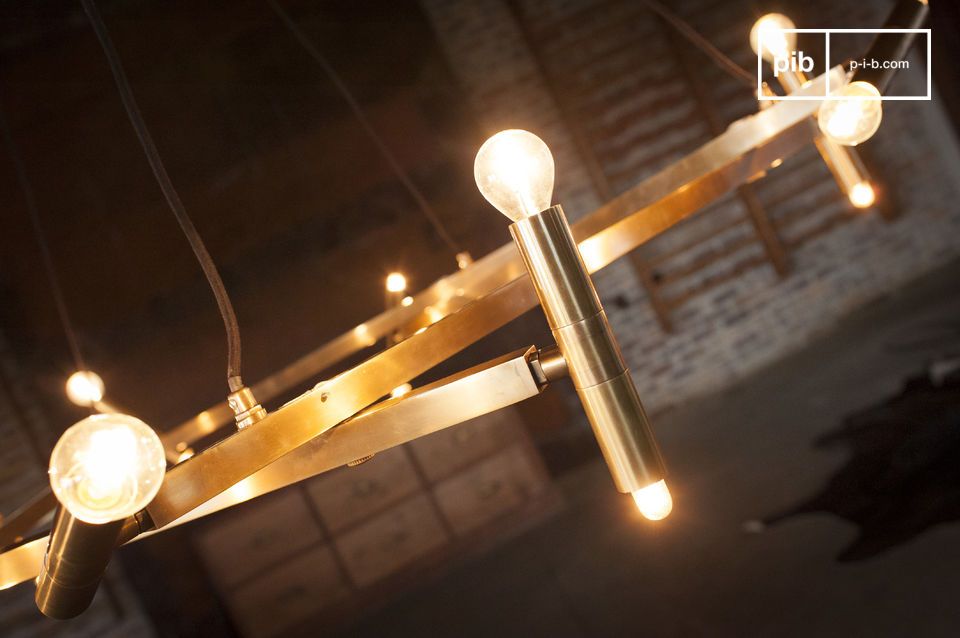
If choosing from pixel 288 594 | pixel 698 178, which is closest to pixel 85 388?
pixel 698 178

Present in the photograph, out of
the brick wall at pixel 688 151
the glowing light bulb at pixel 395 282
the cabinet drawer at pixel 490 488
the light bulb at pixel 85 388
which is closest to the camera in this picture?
the light bulb at pixel 85 388

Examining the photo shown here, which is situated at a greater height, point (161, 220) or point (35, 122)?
point (35, 122)

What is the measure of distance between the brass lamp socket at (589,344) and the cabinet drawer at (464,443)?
3.64 m

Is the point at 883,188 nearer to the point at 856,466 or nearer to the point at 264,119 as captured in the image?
the point at 856,466

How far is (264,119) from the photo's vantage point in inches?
175

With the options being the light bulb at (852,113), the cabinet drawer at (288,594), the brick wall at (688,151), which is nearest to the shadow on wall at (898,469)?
the brick wall at (688,151)

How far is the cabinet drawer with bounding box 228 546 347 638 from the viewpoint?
4043mm

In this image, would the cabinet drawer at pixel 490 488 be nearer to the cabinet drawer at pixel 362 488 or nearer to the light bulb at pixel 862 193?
the cabinet drawer at pixel 362 488

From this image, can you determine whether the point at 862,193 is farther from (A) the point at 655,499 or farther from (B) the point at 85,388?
(B) the point at 85,388

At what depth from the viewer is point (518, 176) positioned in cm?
62

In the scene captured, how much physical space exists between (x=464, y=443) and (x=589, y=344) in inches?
147

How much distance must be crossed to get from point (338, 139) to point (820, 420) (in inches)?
132

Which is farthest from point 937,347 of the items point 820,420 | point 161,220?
point 161,220

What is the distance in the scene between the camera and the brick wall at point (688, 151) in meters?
4.88
